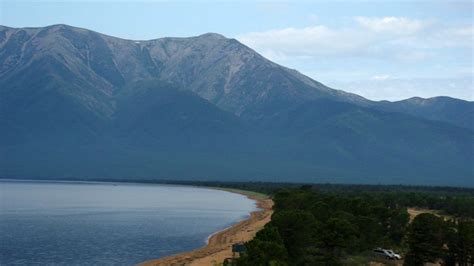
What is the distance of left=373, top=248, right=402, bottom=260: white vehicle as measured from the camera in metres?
75.5

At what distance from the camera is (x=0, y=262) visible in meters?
79.4

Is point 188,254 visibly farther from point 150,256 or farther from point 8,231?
point 8,231

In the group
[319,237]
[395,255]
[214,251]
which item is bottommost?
[214,251]

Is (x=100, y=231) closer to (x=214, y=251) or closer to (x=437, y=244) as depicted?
(x=214, y=251)

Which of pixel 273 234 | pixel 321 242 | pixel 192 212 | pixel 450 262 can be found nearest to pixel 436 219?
pixel 450 262

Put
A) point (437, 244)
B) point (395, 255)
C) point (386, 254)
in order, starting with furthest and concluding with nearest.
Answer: point (386, 254) < point (395, 255) < point (437, 244)

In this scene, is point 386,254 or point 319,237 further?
point 386,254

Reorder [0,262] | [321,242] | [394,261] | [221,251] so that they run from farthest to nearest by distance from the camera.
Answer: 1. [221,251]
2. [0,262]
3. [394,261]
4. [321,242]

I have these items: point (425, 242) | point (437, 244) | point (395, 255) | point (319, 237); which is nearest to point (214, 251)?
point (319, 237)

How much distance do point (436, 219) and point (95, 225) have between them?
76963mm

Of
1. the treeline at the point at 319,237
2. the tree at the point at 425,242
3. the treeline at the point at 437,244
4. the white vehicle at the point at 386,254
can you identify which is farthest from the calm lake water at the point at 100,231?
the treeline at the point at 437,244

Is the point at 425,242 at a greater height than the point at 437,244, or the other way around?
the point at 425,242

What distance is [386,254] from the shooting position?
7619 cm

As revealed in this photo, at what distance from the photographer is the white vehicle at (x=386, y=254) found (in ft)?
248
